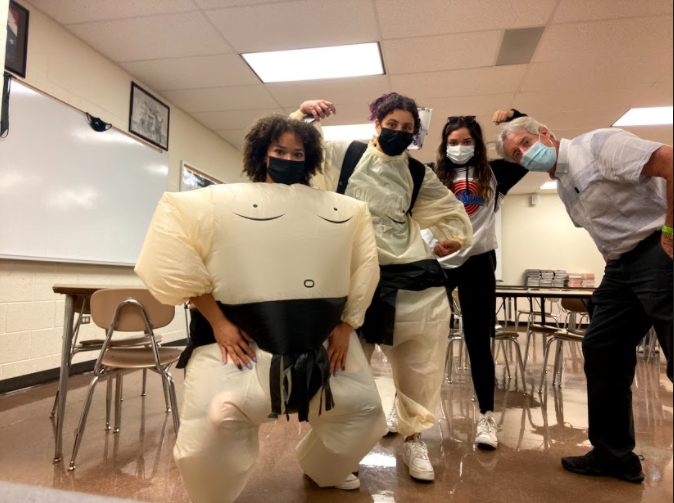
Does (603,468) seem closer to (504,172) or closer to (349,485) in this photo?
(349,485)

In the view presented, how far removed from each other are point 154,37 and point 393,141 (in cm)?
277

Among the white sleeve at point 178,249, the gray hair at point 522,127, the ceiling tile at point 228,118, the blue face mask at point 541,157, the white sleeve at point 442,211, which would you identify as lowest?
the white sleeve at point 178,249

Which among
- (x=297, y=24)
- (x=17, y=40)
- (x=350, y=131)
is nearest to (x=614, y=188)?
(x=297, y=24)

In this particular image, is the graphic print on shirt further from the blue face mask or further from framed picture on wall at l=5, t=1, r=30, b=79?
framed picture on wall at l=5, t=1, r=30, b=79

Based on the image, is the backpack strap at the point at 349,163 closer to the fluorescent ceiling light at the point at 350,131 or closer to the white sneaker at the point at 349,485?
the white sneaker at the point at 349,485

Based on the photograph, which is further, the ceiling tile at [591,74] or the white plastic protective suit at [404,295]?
the ceiling tile at [591,74]

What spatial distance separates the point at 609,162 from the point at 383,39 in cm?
252

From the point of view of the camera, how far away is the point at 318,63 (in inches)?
152

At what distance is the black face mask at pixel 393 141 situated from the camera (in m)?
1.58

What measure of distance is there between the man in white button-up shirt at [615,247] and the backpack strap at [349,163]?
Result: 59 cm

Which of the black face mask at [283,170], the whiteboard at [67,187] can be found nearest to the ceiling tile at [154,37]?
the whiteboard at [67,187]

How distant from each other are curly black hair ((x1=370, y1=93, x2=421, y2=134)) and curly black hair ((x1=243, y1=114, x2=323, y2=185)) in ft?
0.97

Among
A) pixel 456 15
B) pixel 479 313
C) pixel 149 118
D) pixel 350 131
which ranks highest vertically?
pixel 456 15

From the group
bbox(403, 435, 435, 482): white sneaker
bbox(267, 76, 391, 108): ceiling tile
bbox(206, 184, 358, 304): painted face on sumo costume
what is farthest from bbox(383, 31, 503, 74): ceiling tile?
bbox(403, 435, 435, 482): white sneaker
